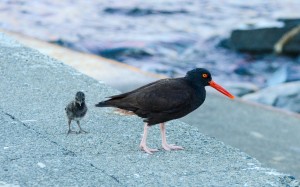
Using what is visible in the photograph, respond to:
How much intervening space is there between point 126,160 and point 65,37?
11.0 metres

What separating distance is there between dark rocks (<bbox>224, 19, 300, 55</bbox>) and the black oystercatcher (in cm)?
1012

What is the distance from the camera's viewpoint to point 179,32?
1680 centimetres

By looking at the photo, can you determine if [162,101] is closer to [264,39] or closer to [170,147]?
[170,147]

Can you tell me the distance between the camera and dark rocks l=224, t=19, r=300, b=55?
15.2m

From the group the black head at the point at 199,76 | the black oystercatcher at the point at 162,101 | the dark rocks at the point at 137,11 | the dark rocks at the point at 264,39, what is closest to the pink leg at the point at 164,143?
the black oystercatcher at the point at 162,101

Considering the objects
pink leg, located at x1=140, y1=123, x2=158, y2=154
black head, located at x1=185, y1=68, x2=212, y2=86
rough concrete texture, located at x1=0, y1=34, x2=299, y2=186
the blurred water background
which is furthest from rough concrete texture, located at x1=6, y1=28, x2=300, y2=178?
the blurred water background

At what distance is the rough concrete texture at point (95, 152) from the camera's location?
14.6ft

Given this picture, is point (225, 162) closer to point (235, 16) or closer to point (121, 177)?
point (121, 177)

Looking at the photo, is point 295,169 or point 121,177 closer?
point 121,177

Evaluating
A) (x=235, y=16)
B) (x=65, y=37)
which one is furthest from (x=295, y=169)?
(x=235, y=16)

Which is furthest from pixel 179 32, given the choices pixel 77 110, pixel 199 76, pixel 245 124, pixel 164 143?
pixel 164 143

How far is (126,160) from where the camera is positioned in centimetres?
475

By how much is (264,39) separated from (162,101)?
34.6 feet

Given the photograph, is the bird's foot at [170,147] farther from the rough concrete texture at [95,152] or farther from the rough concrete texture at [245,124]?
the rough concrete texture at [245,124]
